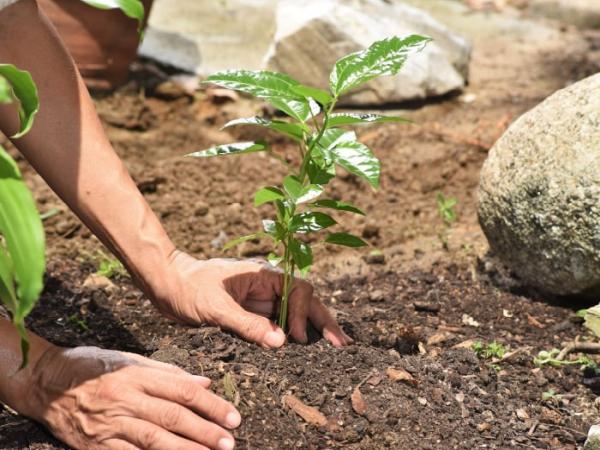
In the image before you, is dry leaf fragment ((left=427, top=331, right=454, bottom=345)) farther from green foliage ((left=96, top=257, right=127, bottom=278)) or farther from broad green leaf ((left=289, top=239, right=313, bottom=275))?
green foliage ((left=96, top=257, right=127, bottom=278))

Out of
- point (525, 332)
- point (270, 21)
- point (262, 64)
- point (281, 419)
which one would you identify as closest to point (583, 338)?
point (525, 332)

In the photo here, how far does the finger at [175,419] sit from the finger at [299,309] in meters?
0.51

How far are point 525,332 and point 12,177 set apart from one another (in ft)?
6.21

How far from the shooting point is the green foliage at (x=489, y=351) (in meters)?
2.83

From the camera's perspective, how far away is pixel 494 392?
2.60 metres

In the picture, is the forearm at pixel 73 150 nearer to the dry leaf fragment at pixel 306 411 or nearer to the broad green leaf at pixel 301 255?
the broad green leaf at pixel 301 255

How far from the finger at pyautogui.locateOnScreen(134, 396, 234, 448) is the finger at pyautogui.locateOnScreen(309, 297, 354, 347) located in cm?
59

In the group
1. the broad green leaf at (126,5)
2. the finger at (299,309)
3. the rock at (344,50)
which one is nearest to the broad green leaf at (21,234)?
the broad green leaf at (126,5)

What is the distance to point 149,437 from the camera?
209 cm

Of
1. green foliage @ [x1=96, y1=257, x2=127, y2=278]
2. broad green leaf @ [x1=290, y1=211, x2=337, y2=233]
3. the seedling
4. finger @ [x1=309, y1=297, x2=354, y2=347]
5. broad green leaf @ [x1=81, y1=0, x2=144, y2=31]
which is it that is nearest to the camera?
broad green leaf @ [x1=81, y1=0, x2=144, y2=31]

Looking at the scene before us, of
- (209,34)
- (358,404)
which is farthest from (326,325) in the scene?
(209,34)

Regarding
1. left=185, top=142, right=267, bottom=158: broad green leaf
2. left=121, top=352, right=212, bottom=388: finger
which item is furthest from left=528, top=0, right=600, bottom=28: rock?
left=121, top=352, right=212, bottom=388: finger

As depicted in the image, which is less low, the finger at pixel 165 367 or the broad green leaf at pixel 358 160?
the broad green leaf at pixel 358 160

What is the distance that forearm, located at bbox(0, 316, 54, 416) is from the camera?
2232 millimetres
